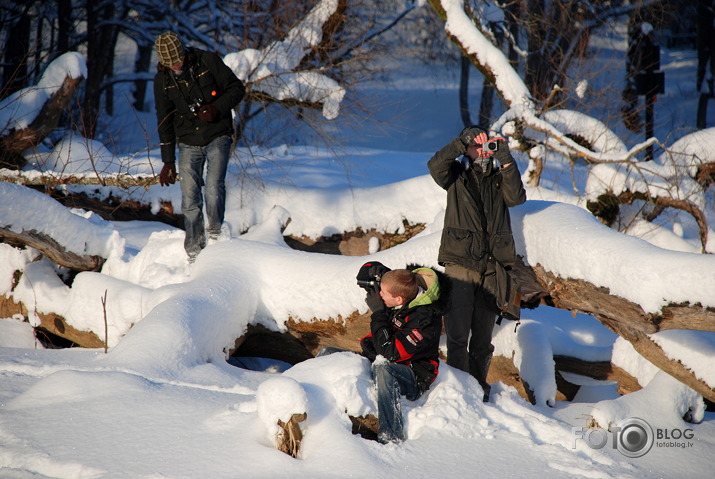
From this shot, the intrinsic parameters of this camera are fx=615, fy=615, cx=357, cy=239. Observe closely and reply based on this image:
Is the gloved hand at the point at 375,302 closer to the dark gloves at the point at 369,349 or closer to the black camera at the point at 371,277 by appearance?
the black camera at the point at 371,277

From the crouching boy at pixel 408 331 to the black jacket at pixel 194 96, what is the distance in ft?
7.19

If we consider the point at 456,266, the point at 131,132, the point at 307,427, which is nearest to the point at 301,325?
the point at 456,266

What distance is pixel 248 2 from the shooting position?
7.85 metres

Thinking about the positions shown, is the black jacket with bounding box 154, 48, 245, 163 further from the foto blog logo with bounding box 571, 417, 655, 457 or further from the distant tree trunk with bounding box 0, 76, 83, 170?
the foto blog logo with bounding box 571, 417, 655, 457

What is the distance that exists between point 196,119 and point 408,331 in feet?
8.42

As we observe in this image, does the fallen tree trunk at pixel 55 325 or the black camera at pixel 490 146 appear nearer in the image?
the black camera at pixel 490 146

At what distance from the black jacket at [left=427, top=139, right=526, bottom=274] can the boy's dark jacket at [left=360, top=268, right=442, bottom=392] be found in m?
0.53

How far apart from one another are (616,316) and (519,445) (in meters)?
1.29

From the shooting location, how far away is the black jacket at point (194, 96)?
481 cm

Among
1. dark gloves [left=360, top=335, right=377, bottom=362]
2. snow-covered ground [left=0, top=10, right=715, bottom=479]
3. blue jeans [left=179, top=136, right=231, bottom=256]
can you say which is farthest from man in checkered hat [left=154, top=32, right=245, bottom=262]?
dark gloves [left=360, top=335, right=377, bottom=362]

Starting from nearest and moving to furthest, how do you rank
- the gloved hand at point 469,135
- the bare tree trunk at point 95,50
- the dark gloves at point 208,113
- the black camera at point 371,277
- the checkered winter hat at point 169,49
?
the black camera at point 371,277 < the gloved hand at point 469,135 < the checkered winter hat at point 169,49 < the dark gloves at point 208,113 < the bare tree trunk at point 95,50

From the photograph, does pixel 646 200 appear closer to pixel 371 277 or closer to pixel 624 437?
pixel 624 437

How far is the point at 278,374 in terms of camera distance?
152 inches

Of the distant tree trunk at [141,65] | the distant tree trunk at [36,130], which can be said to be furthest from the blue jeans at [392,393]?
the distant tree trunk at [141,65]
